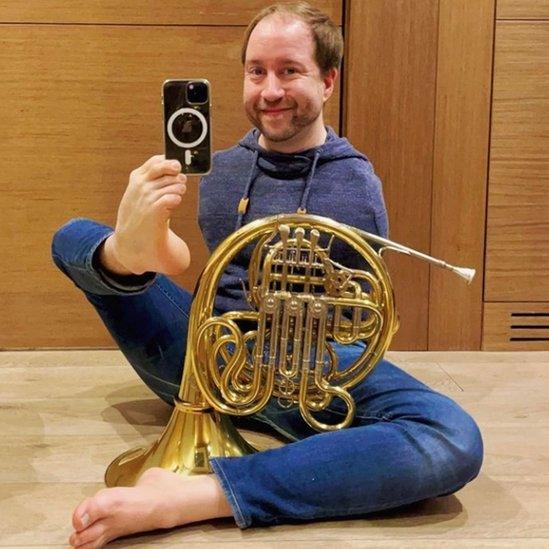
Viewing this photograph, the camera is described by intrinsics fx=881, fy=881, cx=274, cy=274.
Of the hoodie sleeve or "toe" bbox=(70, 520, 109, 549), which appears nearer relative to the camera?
"toe" bbox=(70, 520, 109, 549)

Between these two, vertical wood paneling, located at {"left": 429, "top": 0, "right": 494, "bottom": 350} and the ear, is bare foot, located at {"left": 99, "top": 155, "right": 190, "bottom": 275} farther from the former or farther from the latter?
vertical wood paneling, located at {"left": 429, "top": 0, "right": 494, "bottom": 350}

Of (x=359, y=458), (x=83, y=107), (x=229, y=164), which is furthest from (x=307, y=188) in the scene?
(x=83, y=107)

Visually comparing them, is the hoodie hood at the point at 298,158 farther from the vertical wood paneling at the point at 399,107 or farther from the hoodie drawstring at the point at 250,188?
the vertical wood paneling at the point at 399,107

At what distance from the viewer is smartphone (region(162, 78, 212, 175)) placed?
101cm

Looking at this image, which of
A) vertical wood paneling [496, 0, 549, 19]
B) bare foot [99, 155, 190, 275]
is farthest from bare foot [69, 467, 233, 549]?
vertical wood paneling [496, 0, 549, 19]

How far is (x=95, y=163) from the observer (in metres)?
1.79

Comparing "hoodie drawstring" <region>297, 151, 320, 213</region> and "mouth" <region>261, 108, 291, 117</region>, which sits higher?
"mouth" <region>261, 108, 291, 117</region>

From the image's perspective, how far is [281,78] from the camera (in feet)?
4.04

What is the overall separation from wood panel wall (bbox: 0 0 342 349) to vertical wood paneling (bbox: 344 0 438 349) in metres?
0.07

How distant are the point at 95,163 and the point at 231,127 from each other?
287 mm

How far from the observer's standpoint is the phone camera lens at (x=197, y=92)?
101 cm

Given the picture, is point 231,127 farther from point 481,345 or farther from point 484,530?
point 484,530

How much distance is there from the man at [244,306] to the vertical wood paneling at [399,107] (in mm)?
473

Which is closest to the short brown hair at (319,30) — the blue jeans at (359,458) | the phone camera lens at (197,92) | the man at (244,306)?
the man at (244,306)
